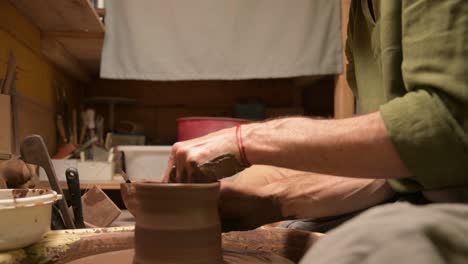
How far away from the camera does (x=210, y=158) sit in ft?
2.71

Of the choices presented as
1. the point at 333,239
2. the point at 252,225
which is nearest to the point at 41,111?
the point at 252,225

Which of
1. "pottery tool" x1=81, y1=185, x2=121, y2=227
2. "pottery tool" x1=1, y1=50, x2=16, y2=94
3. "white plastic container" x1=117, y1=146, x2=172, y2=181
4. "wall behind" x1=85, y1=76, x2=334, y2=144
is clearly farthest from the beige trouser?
"wall behind" x1=85, y1=76, x2=334, y2=144

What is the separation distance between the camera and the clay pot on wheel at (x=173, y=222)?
78 centimetres

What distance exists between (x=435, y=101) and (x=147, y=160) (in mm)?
1767

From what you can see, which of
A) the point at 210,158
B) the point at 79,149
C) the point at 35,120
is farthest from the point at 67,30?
the point at 210,158

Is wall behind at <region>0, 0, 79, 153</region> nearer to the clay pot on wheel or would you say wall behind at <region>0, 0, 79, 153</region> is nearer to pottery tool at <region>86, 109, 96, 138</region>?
pottery tool at <region>86, 109, 96, 138</region>

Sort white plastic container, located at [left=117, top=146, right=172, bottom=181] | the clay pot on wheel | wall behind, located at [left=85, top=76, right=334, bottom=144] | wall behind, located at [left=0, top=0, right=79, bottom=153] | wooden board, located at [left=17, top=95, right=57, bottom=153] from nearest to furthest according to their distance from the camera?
the clay pot on wheel
wall behind, located at [left=0, top=0, right=79, bottom=153]
wooden board, located at [left=17, top=95, right=57, bottom=153]
white plastic container, located at [left=117, top=146, right=172, bottom=181]
wall behind, located at [left=85, top=76, right=334, bottom=144]

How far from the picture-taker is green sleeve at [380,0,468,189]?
0.68m

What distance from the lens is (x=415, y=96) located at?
0.71 meters

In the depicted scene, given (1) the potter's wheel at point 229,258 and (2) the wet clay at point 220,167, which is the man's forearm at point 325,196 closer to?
(1) the potter's wheel at point 229,258

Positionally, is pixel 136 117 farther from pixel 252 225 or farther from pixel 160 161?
pixel 252 225

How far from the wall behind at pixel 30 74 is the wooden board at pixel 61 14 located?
1.7 inches

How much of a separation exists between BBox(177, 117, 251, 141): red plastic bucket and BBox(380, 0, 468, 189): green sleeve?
4.74ft

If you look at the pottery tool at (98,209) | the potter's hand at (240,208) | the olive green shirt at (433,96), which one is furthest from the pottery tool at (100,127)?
the olive green shirt at (433,96)
